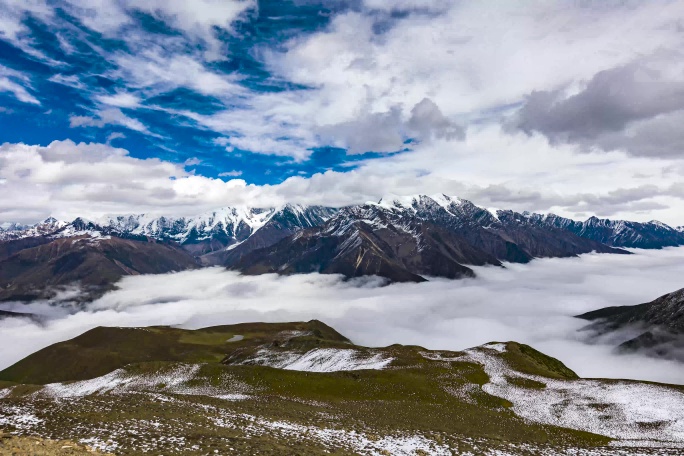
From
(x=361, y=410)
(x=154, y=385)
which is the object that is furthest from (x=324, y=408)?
(x=154, y=385)

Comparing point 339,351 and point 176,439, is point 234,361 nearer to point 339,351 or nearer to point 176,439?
point 339,351

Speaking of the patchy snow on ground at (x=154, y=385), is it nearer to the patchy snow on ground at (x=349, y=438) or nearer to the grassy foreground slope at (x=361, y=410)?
the grassy foreground slope at (x=361, y=410)

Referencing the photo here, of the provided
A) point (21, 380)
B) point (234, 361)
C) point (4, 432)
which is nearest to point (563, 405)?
point (4, 432)

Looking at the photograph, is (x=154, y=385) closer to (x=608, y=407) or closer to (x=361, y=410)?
(x=361, y=410)

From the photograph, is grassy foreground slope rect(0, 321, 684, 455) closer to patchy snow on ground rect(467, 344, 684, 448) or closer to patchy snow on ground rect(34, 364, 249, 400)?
patchy snow on ground rect(467, 344, 684, 448)

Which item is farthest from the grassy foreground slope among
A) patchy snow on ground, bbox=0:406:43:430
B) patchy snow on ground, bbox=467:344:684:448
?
patchy snow on ground, bbox=467:344:684:448
